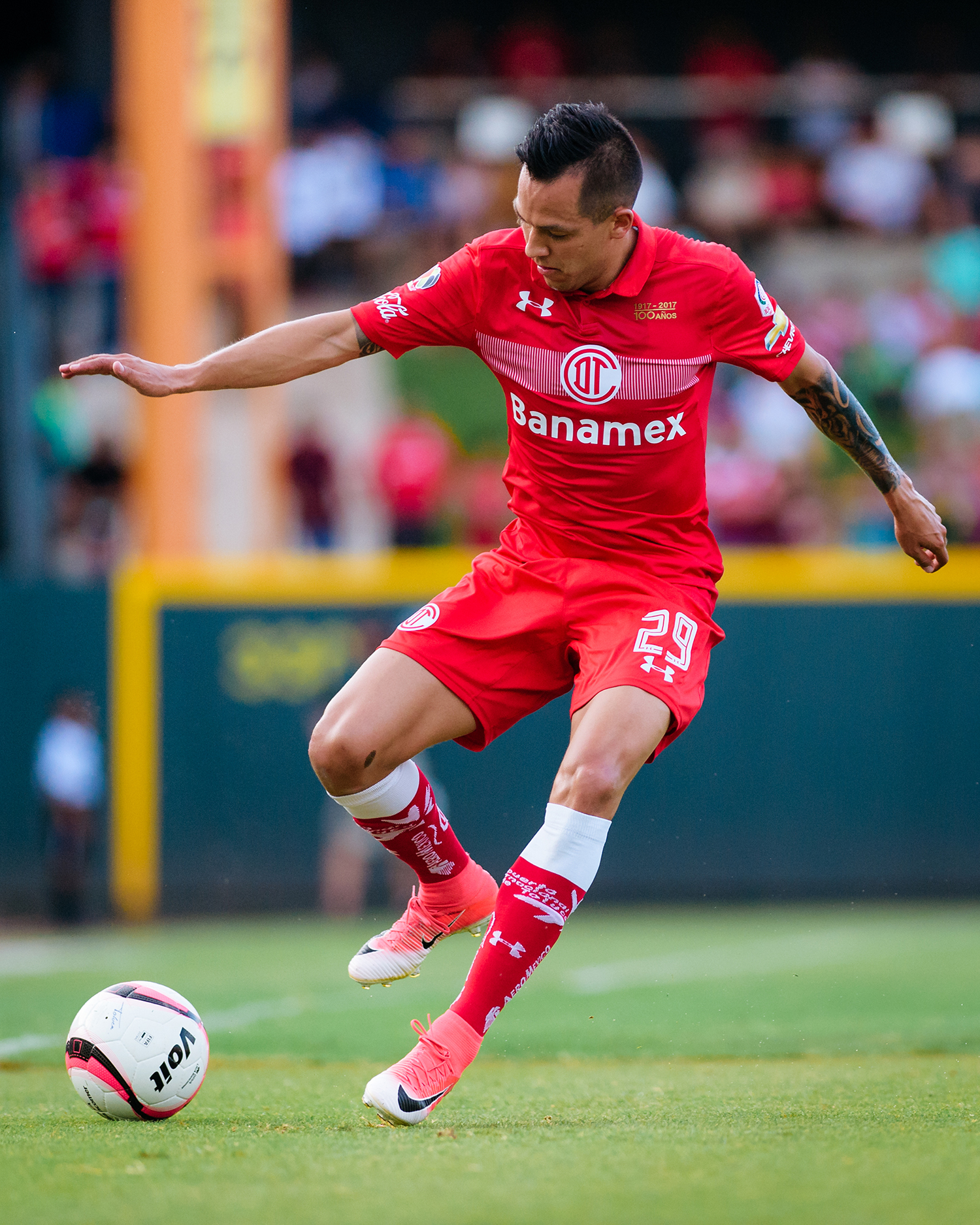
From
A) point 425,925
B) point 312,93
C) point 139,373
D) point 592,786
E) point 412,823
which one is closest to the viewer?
point 592,786

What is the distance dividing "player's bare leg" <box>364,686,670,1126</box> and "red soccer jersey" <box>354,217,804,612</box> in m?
0.69

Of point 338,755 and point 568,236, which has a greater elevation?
point 568,236

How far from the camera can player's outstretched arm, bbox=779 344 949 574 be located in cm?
533

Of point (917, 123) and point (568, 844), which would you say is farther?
point (917, 123)

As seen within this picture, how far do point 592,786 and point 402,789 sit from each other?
2.93 feet

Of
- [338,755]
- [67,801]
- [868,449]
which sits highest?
[868,449]

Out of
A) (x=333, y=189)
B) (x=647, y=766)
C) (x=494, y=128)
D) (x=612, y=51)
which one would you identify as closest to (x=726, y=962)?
(x=647, y=766)

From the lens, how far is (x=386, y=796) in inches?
211

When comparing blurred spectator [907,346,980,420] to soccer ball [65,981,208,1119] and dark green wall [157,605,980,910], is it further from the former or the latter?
soccer ball [65,981,208,1119]

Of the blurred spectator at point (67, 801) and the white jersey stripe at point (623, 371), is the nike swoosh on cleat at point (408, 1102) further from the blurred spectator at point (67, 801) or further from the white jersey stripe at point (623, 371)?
the blurred spectator at point (67, 801)

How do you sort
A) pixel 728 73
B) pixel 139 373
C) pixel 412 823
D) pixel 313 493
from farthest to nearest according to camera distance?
1. pixel 728 73
2. pixel 313 493
3. pixel 412 823
4. pixel 139 373

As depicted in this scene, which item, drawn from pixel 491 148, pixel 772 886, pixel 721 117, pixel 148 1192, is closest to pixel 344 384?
pixel 491 148

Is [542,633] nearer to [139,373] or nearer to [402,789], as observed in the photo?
[402,789]

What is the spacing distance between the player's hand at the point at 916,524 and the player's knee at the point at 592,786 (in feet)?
4.49
